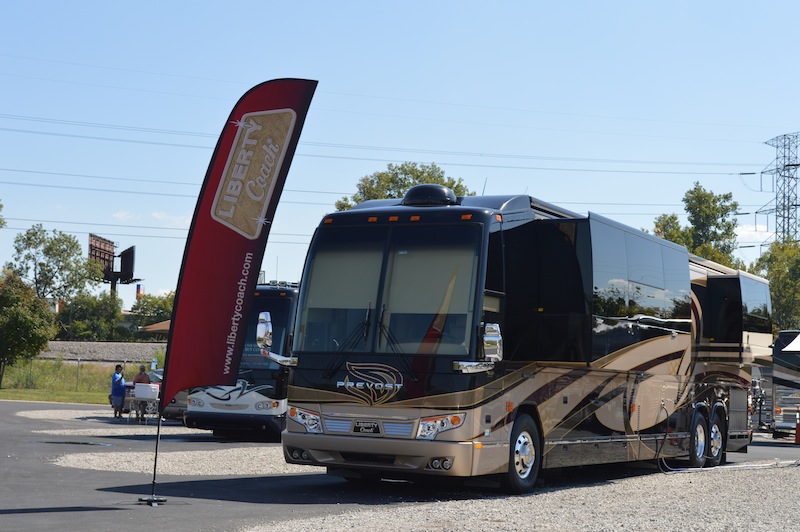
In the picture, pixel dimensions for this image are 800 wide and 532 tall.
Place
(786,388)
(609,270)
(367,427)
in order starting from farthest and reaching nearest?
(786,388), (609,270), (367,427)

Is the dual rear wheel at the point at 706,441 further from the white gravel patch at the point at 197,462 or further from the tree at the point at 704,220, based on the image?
the tree at the point at 704,220

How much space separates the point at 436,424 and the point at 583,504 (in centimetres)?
182

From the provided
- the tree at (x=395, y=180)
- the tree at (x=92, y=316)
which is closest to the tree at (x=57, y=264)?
the tree at (x=92, y=316)

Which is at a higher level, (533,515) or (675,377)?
(675,377)

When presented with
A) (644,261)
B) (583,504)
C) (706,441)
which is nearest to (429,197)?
(583,504)

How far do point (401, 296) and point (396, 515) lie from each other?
2924 mm

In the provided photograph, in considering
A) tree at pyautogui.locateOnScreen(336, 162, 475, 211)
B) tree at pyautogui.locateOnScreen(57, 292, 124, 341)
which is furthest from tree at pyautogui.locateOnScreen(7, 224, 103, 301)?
tree at pyautogui.locateOnScreen(336, 162, 475, 211)

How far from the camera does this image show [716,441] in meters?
20.0

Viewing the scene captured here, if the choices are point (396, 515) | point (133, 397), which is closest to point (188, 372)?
point (396, 515)

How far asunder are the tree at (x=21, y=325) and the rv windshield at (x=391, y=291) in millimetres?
41953

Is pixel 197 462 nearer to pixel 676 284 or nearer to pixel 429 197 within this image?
pixel 429 197

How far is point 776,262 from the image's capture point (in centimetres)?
6525

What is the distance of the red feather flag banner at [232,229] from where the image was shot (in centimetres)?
1143

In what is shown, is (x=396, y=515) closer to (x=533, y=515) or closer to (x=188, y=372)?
(x=533, y=515)
